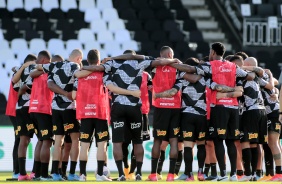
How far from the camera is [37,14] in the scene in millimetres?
30281

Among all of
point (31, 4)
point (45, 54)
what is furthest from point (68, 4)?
point (45, 54)

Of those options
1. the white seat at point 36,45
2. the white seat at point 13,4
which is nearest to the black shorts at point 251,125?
the white seat at point 36,45

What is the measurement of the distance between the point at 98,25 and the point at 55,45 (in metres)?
1.97

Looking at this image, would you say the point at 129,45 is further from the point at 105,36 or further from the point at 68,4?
the point at 68,4

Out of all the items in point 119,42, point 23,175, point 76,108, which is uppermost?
point 119,42

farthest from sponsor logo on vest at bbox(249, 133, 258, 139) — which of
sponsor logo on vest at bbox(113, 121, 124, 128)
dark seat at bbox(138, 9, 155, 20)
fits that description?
dark seat at bbox(138, 9, 155, 20)

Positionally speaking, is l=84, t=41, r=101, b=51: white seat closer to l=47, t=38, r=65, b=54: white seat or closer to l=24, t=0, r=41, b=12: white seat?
l=47, t=38, r=65, b=54: white seat

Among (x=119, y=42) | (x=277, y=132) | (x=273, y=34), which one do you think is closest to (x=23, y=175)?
(x=277, y=132)

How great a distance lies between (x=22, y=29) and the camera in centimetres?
2986

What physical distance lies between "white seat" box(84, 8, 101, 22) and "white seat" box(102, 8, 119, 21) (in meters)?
0.15

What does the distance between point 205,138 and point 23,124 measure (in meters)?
3.40

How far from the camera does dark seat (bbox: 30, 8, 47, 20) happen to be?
30250 mm

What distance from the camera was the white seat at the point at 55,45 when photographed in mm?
28748

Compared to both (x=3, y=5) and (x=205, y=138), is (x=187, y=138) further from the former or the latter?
(x=3, y=5)
